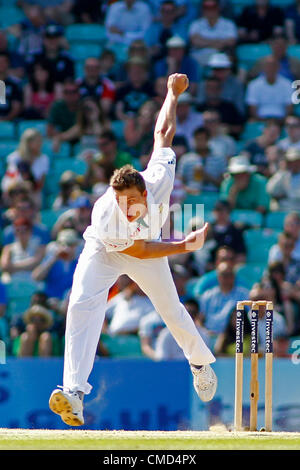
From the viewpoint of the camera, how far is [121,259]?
21.0 ft

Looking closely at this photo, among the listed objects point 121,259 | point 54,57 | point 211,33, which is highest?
point 211,33

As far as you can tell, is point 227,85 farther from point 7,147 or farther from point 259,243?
point 7,147

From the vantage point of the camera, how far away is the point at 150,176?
21.0 ft

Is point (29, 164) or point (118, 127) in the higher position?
point (118, 127)

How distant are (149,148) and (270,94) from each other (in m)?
1.75

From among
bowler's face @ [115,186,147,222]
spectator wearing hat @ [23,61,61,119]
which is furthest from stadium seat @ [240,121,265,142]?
bowler's face @ [115,186,147,222]

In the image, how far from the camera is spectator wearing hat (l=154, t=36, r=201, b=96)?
41.9 feet

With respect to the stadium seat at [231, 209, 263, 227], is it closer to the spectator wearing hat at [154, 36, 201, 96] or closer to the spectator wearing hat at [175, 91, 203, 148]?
the spectator wearing hat at [175, 91, 203, 148]

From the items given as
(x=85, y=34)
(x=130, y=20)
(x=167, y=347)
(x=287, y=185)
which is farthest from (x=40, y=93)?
(x=167, y=347)

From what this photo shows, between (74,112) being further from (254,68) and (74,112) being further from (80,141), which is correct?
(254,68)

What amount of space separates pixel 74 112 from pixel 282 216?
9.87ft

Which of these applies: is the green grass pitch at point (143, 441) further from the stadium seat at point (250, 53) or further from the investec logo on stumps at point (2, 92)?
the stadium seat at point (250, 53)

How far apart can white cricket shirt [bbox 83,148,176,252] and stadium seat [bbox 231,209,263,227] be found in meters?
4.79
